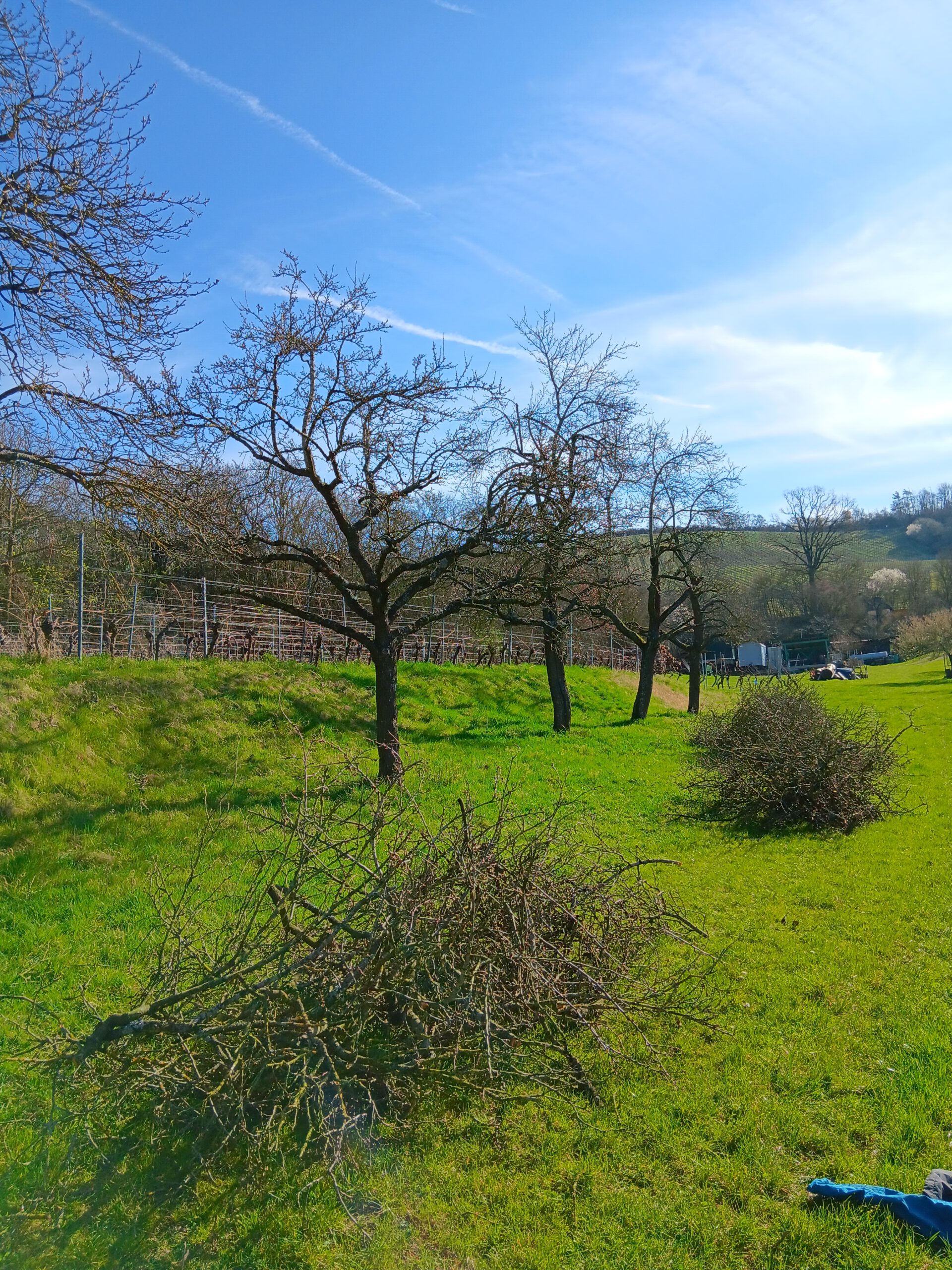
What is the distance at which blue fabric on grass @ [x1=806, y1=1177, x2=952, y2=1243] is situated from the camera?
307 centimetres

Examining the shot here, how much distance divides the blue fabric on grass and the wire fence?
9131 mm

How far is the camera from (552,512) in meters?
12.1

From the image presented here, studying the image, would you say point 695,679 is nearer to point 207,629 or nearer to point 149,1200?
point 207,629

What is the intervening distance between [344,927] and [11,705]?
8.61 metres

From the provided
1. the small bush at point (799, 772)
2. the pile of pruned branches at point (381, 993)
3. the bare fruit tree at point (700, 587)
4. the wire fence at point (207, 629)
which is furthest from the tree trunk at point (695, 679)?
the pile of pruned branches at point (381, 993)

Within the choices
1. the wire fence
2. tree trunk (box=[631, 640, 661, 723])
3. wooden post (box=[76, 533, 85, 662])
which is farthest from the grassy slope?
tree trunk (box=[631, 640, 661, 723])

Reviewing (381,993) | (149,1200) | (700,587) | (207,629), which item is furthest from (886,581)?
A: (149,1200)

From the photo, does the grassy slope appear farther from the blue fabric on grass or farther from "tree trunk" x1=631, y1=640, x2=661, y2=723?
"tree trunk" x1=631, y1=640, x2=661, y2=723

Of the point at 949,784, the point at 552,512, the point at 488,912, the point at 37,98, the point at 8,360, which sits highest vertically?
the point at 37,98

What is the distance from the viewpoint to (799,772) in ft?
36.1

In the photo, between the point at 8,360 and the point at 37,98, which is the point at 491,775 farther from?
the point at 37,98

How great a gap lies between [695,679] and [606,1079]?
23288 mm

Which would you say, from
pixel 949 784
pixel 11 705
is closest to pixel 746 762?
pixel 949 784

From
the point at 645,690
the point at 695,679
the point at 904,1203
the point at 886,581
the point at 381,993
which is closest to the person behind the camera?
the point at 904,1203
